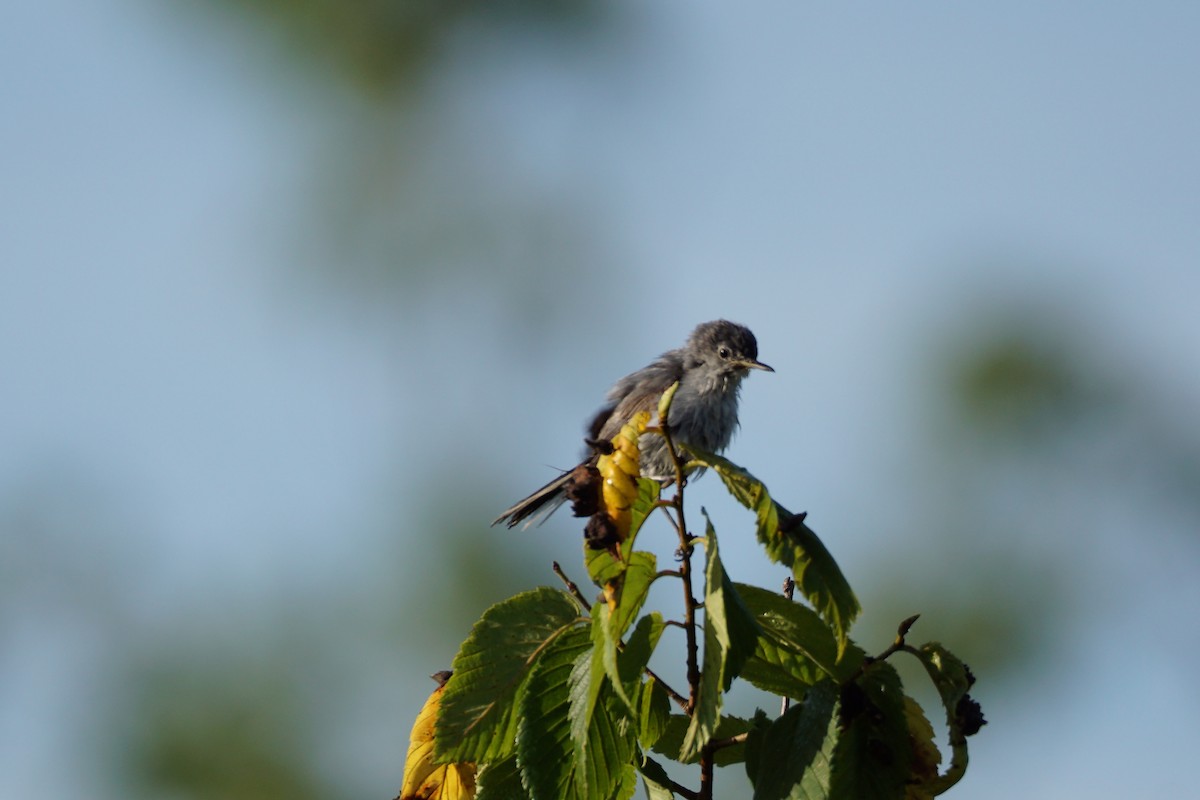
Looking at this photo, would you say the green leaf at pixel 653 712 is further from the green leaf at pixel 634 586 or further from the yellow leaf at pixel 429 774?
the yellow leaf at pixel 429 774

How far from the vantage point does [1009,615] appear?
535 inches

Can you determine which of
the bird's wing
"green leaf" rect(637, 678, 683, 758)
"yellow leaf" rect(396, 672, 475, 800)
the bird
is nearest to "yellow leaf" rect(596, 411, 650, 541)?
"green leaf" rect(637, 678, 683, 758)

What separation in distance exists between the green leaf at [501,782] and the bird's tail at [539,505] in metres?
5.30

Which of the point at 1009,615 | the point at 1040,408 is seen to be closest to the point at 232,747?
the point at 1009,615

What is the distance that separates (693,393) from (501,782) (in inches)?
229

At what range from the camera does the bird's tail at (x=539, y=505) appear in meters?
8.28

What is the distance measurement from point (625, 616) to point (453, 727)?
0.52 meters

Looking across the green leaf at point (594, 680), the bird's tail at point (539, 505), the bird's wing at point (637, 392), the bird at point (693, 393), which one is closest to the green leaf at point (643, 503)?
the green leaf at point (594, 680)

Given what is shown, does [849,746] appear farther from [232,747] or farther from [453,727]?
Result: [232,747]

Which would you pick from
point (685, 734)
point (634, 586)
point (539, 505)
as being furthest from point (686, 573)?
point (539, 505)

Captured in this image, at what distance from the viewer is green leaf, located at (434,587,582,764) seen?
2.76m

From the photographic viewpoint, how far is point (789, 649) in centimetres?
273

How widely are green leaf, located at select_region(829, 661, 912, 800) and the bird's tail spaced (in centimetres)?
565

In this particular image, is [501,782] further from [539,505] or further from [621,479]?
[539,505]
